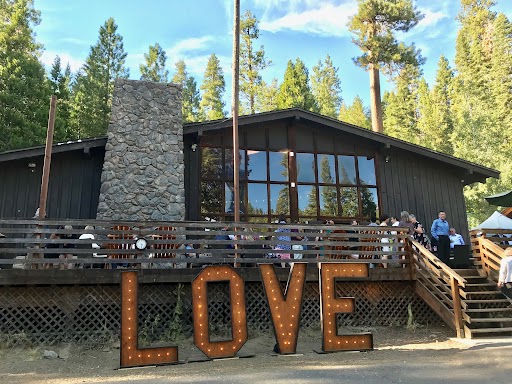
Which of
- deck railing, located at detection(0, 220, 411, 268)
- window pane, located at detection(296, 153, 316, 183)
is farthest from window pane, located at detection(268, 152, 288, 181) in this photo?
deck railing, located at detection(0, 220, 411, 268)

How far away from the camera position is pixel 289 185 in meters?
12.7

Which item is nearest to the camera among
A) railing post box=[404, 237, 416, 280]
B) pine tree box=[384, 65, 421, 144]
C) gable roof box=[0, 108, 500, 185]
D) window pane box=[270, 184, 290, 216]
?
railing post box=[404, 237, 416, 280]

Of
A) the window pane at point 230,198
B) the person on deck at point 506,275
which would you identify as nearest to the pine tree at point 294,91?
the window pane at point 230,198

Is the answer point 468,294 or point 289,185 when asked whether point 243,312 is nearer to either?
point 468,294

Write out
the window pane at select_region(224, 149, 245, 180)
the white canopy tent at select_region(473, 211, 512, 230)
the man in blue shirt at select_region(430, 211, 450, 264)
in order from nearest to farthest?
the man in blue shirt at select_region(430, 211, 450, 264)
the window pane at select_region(224, 149, 245, 180)
the white canopy tent at select_region(473, 211, 512, 230)

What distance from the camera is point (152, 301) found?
8.00 m

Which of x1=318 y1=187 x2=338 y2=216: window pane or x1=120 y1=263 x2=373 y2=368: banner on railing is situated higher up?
x1=318 y1=187 x2=338 y2=216: window pane

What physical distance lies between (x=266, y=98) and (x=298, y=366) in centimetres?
3162

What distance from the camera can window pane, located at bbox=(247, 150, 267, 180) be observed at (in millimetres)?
12531

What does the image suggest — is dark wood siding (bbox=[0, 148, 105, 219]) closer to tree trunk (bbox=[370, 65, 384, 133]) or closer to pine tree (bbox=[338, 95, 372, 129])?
tree trunk (bbox=[370, 65, 384, 133])

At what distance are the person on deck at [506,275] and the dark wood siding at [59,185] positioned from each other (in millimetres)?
9513

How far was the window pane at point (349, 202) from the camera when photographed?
13.1 meters

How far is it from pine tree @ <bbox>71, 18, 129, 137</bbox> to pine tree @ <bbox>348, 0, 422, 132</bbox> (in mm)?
15012

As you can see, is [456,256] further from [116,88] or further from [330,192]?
[116,88]
